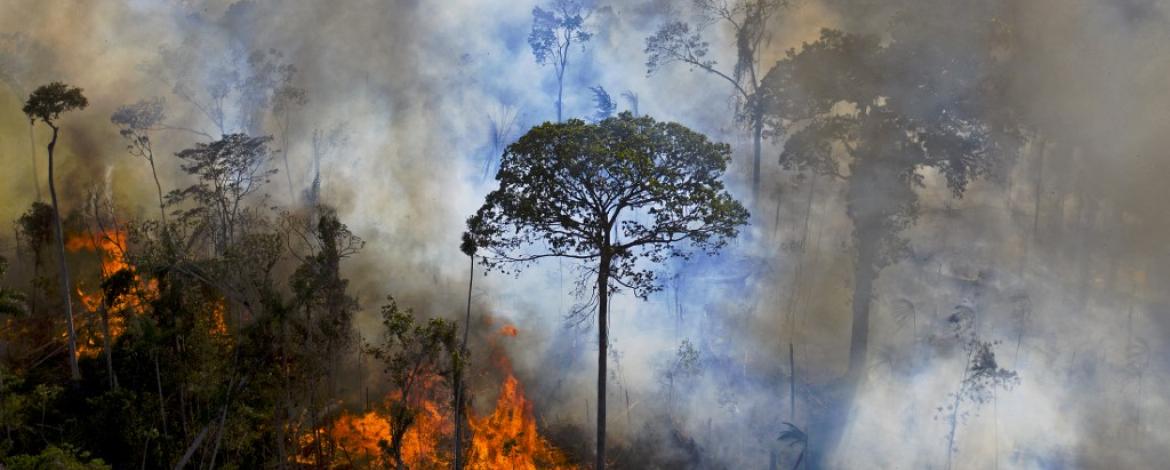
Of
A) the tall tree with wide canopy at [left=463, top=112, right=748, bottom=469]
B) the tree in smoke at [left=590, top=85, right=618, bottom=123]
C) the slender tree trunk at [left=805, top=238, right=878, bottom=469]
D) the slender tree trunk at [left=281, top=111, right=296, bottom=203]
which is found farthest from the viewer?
the slender tree trunk at [left=281, top=111, right=296, bottom=203]

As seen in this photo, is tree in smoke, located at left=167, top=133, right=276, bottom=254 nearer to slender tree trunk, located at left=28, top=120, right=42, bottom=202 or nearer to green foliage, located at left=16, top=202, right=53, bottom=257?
green foliage, located at left=16, top=202, right=53, bottom=257

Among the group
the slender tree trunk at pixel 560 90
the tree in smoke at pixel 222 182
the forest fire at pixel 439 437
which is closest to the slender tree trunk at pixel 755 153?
the slender tree trunk at pixel 560 90

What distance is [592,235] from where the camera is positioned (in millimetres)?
20750

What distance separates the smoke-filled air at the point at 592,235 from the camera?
79.0ft

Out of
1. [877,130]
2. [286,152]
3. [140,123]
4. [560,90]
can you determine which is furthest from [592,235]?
[140,123]

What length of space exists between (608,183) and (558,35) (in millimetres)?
20485

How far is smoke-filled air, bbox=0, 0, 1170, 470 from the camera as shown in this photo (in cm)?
2409

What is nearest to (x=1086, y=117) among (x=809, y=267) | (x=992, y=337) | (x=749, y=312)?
(x=992, y=337)

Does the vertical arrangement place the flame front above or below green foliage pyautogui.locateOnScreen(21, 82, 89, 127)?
below

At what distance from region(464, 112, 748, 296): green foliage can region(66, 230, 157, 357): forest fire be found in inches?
559

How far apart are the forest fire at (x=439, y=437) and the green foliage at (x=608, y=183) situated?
28.5 ft

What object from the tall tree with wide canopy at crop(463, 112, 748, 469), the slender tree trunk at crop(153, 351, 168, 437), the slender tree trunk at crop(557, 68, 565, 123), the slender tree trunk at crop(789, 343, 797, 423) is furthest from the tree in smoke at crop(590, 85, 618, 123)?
the slender tree trunk at crop(153, 351, 168, 437)

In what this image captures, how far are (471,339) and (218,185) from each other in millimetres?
12587

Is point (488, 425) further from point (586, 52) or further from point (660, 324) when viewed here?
point (586, 52)
